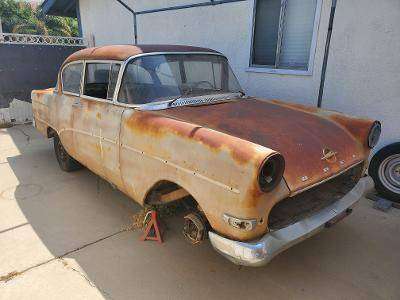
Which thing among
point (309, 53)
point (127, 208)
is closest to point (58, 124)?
point (127, 208)

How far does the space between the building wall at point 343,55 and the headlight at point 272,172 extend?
10.1ft

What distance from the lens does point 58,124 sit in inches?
173

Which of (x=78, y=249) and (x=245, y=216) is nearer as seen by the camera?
(x=245, y=216)

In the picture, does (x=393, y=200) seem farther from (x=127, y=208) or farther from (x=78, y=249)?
(x=78, y=249)

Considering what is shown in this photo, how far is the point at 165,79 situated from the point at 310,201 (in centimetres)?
185

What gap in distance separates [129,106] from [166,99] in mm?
373

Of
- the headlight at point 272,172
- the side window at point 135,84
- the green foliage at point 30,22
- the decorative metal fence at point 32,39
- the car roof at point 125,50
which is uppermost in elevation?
the green foliage at point 30,22

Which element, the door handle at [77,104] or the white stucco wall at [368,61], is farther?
the white stucco wall at [368,61]

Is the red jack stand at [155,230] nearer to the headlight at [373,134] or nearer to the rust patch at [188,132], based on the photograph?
the rust patch at [188,132]

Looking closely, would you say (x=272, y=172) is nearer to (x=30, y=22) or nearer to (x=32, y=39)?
(x=32, y=39)

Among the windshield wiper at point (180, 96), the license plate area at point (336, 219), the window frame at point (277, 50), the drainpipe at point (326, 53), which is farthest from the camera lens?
the window frame at point (277, 50)

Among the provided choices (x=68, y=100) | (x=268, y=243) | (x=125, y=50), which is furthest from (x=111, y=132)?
(x=268, y=243)

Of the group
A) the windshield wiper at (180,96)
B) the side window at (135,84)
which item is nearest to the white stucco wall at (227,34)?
the windshield wiper at (180,96)

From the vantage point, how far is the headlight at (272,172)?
2094 mm
